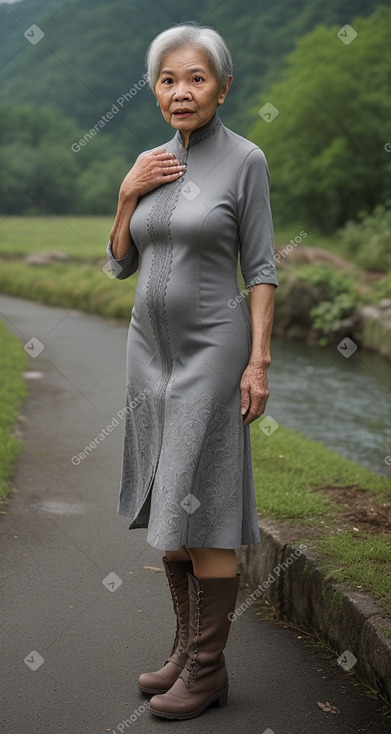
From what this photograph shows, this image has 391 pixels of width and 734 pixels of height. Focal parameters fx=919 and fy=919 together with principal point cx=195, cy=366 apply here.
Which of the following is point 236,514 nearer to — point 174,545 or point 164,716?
point 174,545

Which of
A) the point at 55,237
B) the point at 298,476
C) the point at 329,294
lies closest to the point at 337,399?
the point at 298,476

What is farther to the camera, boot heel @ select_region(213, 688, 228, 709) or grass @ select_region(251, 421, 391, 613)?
grass @ select_region(251, 421, 391, 613)

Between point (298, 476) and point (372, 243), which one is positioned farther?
point (372, 243)

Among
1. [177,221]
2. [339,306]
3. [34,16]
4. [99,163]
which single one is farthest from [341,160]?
[34,16]

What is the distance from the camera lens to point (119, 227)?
301 cm

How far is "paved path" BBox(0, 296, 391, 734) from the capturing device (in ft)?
9.50

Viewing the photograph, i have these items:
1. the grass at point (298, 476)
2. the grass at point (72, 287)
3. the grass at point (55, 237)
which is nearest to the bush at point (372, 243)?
the grass at point (72, 287)

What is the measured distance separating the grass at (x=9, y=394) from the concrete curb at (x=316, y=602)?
1858 millimetres

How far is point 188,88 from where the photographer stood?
2.78 m

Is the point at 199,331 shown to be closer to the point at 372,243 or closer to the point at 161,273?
the point at 161,273

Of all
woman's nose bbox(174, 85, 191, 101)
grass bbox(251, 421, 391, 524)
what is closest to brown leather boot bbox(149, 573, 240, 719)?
grass bbox(251, 421, 391, 524)

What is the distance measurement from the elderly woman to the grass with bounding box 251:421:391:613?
2.10 feet

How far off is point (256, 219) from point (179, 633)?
4.54 feet

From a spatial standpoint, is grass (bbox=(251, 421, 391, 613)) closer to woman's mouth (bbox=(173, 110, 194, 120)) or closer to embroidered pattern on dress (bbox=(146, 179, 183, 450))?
embroidered pattern on dress (bbox=(146, 179, 183, 450))
